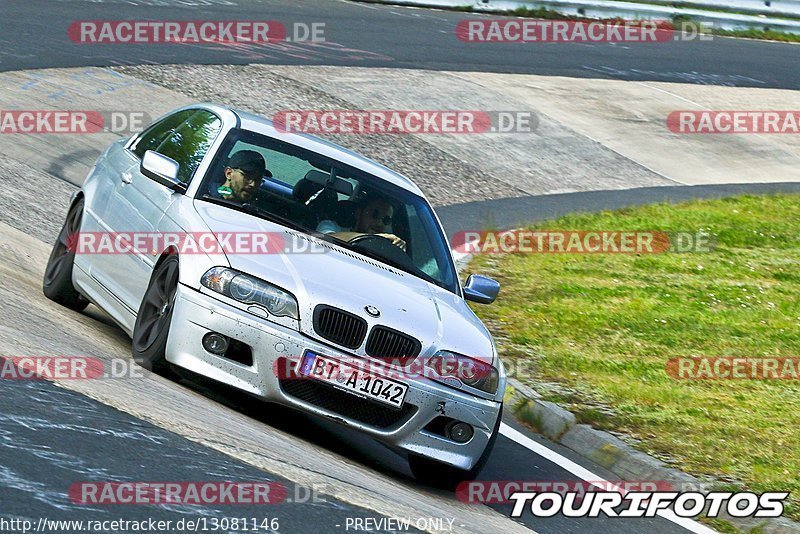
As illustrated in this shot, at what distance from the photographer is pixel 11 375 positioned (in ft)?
21.2

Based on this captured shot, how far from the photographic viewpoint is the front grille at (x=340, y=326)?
7.00 metres

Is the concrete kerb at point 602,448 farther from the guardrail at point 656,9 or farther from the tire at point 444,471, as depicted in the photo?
the guardrail at point 656,9

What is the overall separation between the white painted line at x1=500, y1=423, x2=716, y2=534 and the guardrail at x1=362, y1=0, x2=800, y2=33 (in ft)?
58.5

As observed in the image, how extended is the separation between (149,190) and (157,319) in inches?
49.7

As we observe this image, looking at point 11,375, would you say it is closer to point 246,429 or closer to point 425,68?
point 246,429

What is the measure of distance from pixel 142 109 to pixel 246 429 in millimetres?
10264

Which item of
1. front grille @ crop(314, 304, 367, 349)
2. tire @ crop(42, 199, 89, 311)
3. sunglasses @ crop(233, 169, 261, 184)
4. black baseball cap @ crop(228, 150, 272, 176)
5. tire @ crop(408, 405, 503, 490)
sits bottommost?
tire @ crop(408, 405, 503, 490)

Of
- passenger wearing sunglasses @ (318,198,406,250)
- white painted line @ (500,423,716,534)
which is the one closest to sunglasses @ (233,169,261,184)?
passenger wearing sunglasses @ (318,198,406,250)

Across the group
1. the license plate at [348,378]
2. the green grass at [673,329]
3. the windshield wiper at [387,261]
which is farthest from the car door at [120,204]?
the green grass at [673,329]

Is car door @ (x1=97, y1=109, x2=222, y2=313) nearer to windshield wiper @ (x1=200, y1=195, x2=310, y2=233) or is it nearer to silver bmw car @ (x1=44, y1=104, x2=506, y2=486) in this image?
silver bmw car @ (x1=44, y1=104, x2=506, y2=486)

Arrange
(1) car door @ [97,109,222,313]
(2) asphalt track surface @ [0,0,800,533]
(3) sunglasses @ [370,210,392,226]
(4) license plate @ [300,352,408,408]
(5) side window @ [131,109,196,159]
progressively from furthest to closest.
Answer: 1. (5) side window @ [131,109,196,159]
2. (3) sunglasses @ [370,210,392,226]
3. (1) car door @ [97,109,222,313]
4. (4) license plate @ [300,352,408,408]
5. (2) asphalt track surface @ [0,0,800,533]

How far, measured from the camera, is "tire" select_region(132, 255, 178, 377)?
7.24 m

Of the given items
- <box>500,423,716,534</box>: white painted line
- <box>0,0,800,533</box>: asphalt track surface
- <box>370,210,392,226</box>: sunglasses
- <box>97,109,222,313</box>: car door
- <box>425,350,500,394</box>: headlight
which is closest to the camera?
<box>0,0,800,533</box>: asphalt track surface

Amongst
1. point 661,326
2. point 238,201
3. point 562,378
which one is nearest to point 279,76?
point 661,326
